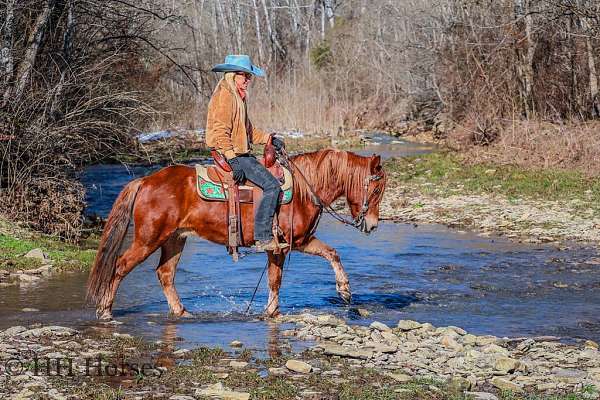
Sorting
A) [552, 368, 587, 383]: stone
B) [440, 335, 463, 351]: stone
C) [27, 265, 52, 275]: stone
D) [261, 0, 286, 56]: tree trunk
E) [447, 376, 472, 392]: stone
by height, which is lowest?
[552, 368, 587, 383]: stone

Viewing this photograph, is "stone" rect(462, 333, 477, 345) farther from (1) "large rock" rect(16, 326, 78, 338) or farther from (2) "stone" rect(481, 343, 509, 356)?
(1) "large rock" rect(16, 326, 78, 338)

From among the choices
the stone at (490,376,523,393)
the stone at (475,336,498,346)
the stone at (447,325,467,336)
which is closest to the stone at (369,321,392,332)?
the stone at (447,325,467,336)

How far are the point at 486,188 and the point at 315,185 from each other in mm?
11318

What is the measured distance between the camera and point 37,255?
12.8m

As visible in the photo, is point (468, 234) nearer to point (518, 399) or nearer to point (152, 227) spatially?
point (152, 227)

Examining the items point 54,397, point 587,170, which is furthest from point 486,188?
point 54,397

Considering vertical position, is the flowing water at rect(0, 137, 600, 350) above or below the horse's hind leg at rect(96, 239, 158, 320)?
below

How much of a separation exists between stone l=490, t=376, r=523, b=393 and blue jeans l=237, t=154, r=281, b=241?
133 inches

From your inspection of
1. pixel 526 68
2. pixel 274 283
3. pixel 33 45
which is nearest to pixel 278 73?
pixel 526 68

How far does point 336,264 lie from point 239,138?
1.77 m

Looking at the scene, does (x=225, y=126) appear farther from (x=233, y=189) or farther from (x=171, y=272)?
(x=171, y=272)

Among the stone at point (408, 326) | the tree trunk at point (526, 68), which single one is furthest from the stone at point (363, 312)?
the tree trunk at point (526, 68)

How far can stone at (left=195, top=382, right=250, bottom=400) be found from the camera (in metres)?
6.44

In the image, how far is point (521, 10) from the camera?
26.7m
